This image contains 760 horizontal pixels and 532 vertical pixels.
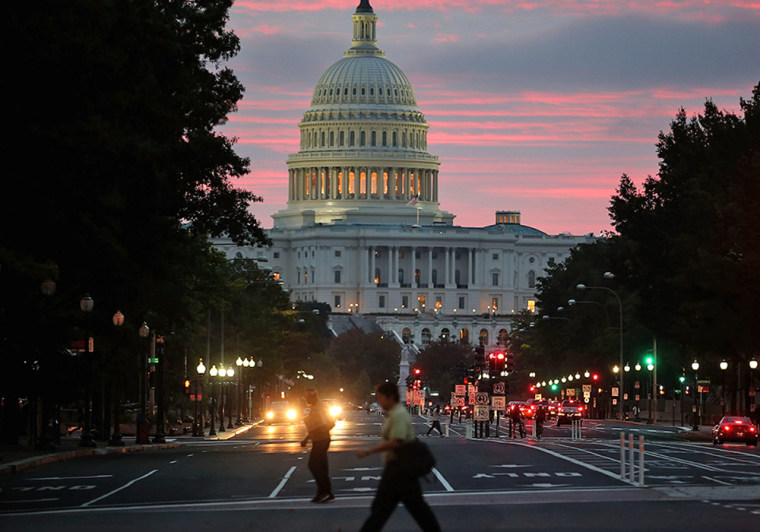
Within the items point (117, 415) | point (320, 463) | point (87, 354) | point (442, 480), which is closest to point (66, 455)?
point (87, 354)

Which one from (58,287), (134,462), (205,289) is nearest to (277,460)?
(134,462)

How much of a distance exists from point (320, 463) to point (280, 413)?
103989 mm

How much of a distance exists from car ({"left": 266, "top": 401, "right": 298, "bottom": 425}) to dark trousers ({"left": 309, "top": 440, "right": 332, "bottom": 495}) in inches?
3858

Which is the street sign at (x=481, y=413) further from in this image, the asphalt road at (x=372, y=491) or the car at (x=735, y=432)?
the asphalt road at (x=372, y=491)

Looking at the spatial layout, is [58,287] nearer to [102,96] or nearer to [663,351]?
[102,96]

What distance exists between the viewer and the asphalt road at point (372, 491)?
28500mm

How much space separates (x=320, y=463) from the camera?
31.5m

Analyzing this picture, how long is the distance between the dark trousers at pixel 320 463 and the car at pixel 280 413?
322 ft

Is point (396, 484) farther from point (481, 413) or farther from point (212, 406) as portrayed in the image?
point (212, 406)

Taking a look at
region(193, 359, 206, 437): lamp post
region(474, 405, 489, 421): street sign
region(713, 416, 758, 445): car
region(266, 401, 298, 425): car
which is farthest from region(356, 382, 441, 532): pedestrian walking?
region(266, 401, 298, 425): car

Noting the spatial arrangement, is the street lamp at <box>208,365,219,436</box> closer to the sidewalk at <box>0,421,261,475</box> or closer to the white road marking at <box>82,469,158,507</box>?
the sidewalk at <box>0,421,261,475</box>

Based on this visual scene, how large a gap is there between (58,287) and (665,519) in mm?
26382

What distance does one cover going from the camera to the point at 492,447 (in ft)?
203

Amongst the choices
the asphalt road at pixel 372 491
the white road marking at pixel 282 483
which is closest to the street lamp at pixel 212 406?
the asphalt road at pixel 372 491
